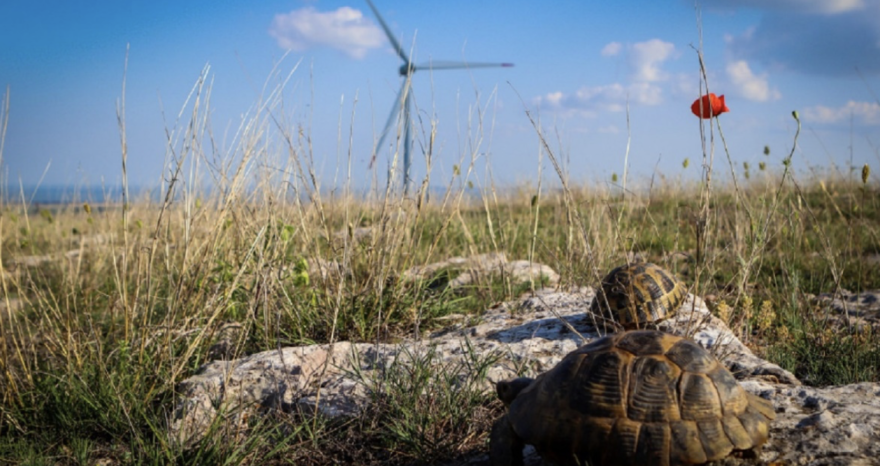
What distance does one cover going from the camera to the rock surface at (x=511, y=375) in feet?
7.86

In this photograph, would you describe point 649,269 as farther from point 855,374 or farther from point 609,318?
point 855,374

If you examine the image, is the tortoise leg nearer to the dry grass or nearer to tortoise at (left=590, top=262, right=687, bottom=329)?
the dry grass

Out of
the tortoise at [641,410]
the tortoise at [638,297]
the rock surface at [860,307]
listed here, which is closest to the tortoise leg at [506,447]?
the tortoise at [641,410]

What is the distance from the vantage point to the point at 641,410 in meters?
2.15

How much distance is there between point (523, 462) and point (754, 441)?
817mm

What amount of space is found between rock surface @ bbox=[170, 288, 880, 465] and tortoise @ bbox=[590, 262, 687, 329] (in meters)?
0.17

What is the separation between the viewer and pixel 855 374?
11.3 feet

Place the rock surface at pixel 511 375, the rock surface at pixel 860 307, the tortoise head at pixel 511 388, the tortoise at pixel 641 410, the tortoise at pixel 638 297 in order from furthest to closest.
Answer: the rock surface at pixel 860 307
the tortoise at pixel 638 297
the tortoise head at pixel 511 388
the rock surface at pixel 511 375
the tortoise at pixel 641 410

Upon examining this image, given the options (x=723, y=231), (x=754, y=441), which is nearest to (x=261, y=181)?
(x=754, y=441)

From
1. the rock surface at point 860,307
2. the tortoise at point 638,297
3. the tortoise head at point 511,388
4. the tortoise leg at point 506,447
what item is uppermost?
the tortoise at point 638,297

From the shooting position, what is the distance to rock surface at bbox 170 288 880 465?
7.86 feet

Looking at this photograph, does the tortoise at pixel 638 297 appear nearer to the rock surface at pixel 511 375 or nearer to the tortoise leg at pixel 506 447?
the rock surface at pixel 511 375

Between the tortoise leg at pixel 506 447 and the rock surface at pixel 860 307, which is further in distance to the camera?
the rock surface at pixel 860 307

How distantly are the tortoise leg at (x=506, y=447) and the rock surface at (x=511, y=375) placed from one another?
0.64ft
